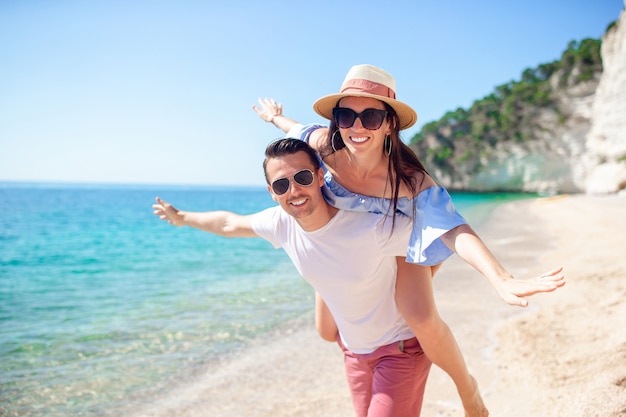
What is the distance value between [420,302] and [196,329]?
467cm

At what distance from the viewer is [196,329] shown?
6.52 m

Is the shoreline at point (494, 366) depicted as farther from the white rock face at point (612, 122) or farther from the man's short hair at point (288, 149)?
the white rock face at point (612, 122)

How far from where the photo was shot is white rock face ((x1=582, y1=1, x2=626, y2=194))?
28.8 meters

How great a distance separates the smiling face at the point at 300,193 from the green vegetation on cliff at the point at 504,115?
47.8 meters

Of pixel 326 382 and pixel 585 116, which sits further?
pixel 585 116

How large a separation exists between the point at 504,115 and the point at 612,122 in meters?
21.9

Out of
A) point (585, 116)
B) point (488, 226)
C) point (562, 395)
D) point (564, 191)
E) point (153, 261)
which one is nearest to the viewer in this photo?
point (562, 395)

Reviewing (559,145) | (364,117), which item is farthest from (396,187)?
(559,145)

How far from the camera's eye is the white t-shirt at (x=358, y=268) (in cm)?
259

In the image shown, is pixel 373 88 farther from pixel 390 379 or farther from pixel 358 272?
pixel 390 379

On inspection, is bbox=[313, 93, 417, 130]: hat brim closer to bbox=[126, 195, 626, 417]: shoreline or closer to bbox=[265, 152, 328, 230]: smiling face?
bbox=[265, 152, 328, 230]: smiling face

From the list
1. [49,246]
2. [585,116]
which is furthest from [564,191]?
[49,246]

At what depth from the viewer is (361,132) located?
2.71 meters

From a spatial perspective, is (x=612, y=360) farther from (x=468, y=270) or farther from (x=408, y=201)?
(x=468, y=270)
